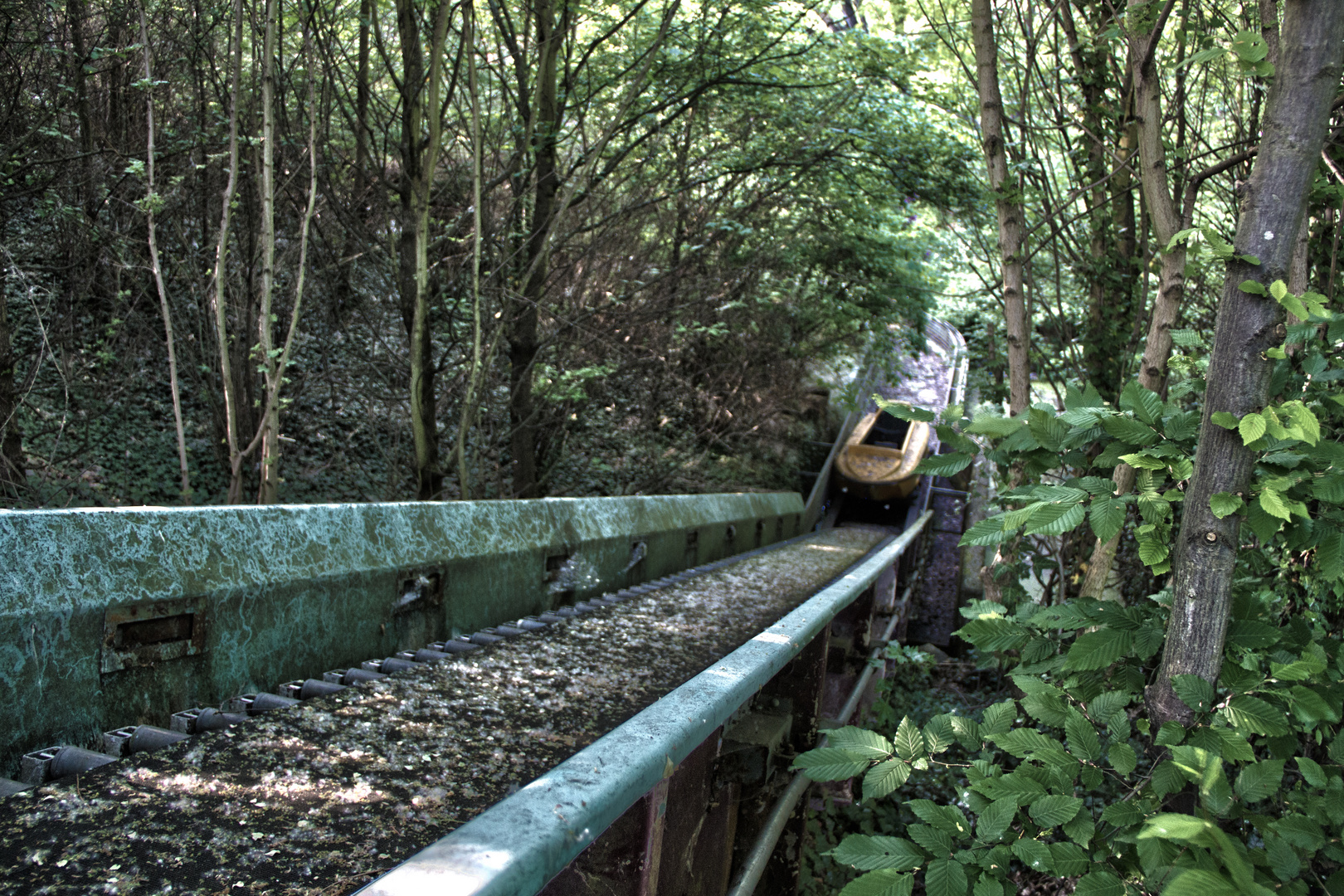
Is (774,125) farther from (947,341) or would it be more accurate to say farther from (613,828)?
(947,341)

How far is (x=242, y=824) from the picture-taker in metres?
1.72

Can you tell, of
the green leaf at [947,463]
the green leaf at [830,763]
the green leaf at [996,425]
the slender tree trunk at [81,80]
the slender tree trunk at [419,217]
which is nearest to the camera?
the green leaf at [830,763]

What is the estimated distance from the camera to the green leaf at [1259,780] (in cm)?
165

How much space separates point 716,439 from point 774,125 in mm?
4514

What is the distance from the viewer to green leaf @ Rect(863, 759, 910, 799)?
1971mm

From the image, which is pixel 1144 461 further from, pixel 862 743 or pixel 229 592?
pixel 229 592

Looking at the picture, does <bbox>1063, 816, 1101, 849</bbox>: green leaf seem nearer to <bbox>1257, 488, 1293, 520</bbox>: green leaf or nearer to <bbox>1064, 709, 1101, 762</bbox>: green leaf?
<bbox>1064, 709, 1101, 762</bbox>: green leaf

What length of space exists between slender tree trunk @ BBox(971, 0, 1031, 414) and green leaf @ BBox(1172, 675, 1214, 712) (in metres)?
2.85

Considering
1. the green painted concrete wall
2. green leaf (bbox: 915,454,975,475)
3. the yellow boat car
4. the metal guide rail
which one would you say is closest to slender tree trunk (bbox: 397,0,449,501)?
the green painted concrete wall

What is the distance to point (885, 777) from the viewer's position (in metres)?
2.00

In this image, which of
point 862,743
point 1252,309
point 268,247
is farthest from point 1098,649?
point 268,247

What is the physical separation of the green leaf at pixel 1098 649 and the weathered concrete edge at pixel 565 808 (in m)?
0.75

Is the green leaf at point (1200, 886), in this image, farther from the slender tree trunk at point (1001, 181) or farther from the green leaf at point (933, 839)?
the slender tree trunk at point (1001, 181)

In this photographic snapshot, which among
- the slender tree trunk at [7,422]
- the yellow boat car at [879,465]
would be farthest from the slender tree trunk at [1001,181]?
the yellow boat car at [879,465]
